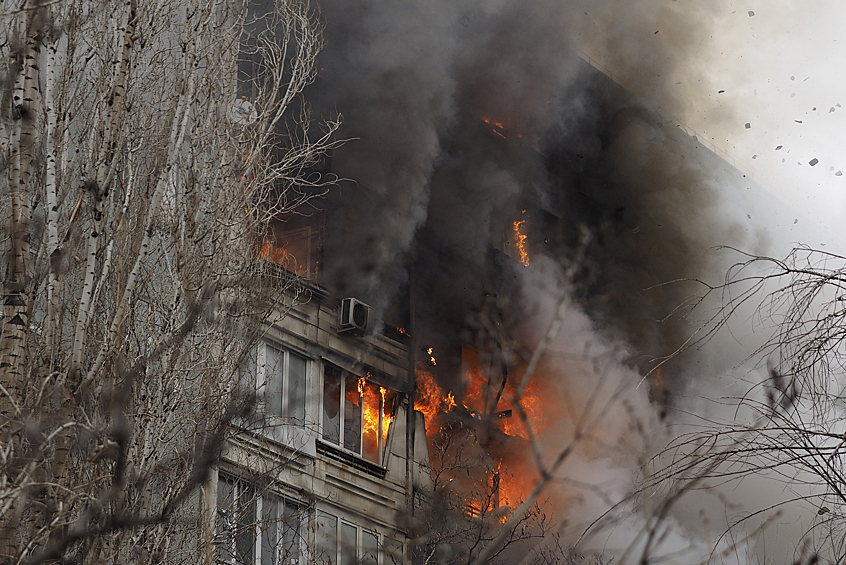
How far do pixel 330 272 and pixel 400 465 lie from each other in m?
3.47

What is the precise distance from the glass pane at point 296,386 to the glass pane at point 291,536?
1297 millimetres

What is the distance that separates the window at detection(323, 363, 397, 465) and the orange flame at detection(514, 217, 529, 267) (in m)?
7.24

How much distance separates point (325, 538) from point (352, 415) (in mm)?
2499

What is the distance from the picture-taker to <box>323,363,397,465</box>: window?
1667 cm

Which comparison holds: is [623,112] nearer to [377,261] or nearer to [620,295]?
[620,295]

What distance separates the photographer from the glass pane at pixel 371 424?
56.7 feet

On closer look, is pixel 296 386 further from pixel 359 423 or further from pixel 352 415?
pixel 359 423

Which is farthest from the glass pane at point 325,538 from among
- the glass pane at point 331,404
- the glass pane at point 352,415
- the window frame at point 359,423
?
the glass pane at point 352,415

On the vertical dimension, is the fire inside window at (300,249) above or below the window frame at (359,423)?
above

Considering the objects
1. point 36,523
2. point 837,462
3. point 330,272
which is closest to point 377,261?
point 330,272

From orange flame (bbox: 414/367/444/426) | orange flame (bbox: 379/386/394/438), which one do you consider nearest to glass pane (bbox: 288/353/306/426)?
orange flame (bbox: 379/386/394/438)

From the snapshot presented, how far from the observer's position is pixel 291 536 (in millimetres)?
14484

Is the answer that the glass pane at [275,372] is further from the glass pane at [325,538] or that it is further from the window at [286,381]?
the glass pane at [325,538]

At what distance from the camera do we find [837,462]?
4719 millimetres
